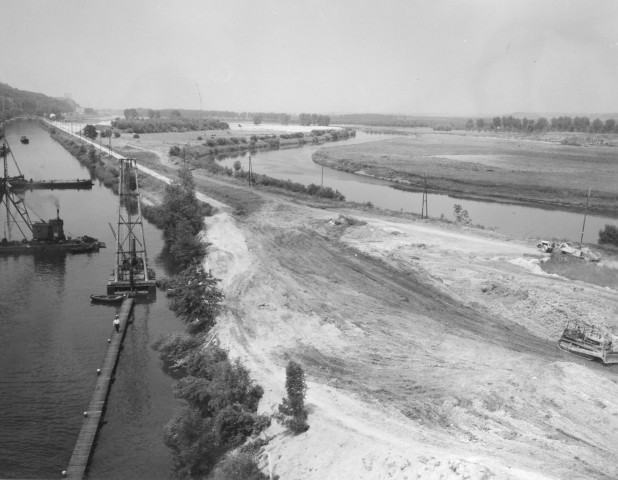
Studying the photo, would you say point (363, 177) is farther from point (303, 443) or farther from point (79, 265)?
point (303, 443)

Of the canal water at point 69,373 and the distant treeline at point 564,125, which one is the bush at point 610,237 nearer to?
the canal water at point 69,373

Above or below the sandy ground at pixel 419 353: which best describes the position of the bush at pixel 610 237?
above

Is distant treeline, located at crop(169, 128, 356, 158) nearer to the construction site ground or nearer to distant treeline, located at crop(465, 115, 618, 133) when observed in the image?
the construction site ground

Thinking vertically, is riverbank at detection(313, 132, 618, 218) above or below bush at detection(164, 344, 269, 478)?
above

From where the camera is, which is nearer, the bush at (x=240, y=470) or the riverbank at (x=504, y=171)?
the bush at (x=240, y=470)

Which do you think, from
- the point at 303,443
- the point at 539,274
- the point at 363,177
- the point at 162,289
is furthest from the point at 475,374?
the point at 363,177

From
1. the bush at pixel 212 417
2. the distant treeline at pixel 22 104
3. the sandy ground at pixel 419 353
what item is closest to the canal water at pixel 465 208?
the sandy ground at pixel 419 353

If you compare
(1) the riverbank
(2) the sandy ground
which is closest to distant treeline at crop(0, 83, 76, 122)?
(1) the riverbank
